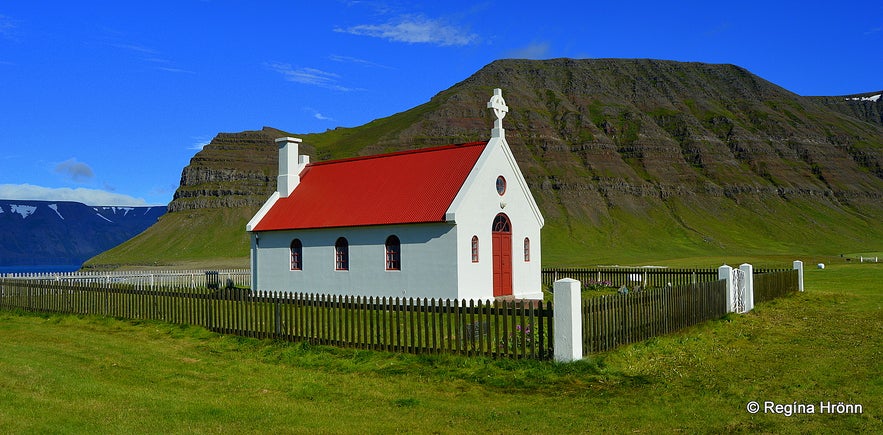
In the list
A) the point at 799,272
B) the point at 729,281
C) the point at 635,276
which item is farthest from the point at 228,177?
the point at 729,281

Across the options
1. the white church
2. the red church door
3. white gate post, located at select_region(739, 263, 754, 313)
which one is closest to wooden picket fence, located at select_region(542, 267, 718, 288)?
the red church door

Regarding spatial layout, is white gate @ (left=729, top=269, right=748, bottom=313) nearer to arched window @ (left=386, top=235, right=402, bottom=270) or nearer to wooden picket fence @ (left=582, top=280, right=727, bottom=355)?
wooden picket fence @ (left=582, top=280, right=727, bottom=355)

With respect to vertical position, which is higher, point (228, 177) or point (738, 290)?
point (228, 177)

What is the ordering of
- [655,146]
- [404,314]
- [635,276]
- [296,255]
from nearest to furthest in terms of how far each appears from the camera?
[404,314]
[296,255]
[635,276]
[655,146]

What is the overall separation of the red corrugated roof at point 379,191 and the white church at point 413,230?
0.06 metres

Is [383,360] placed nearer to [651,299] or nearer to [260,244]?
[651,299]

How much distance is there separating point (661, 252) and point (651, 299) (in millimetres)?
112246

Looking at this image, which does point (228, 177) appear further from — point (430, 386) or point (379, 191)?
point (430, 386)

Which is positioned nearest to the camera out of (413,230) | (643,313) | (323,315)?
(643,313)

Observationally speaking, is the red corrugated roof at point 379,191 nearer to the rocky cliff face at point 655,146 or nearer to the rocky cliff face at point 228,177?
the rocky cliff face at point 655,146

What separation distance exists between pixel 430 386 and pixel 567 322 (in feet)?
10.1

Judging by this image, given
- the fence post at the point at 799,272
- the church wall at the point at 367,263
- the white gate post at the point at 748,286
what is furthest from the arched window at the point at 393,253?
the fence post at the point at 799,272

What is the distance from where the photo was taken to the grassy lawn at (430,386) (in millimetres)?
10438

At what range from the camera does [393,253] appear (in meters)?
29.2
